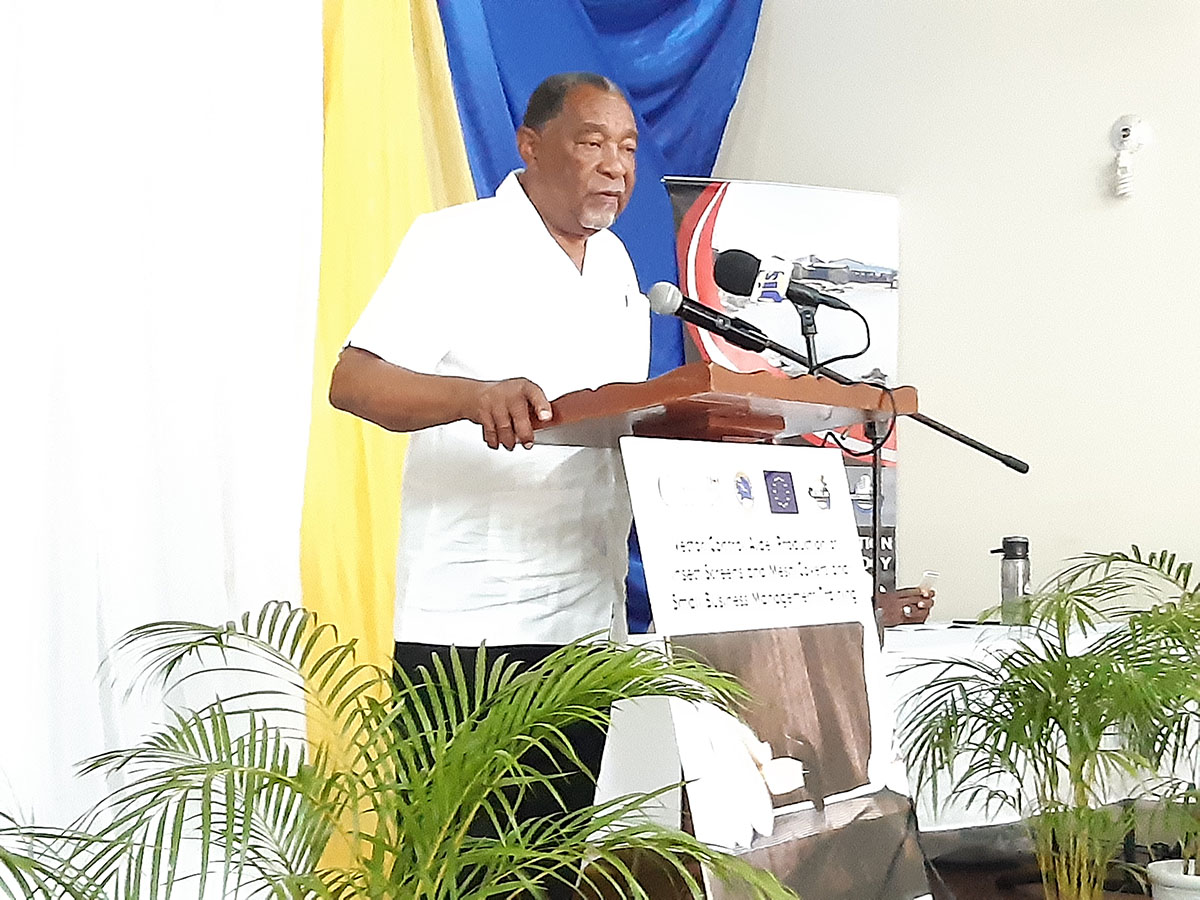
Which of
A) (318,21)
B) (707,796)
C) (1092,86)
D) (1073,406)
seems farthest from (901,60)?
(707,796)

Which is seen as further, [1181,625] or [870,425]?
[1181,625]

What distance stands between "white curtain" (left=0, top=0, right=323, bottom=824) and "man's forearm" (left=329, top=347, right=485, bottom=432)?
0.86m

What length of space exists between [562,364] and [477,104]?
176cm

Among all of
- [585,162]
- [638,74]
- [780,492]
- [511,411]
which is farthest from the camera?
[638,74]

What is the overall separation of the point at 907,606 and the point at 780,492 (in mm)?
1397

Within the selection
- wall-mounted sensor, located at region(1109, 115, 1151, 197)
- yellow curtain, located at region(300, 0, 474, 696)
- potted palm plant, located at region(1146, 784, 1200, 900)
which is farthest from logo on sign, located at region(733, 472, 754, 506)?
wall-mounted sensor, located at region(1109, 115, 1151, 197)

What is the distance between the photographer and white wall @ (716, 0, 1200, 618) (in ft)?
11.7

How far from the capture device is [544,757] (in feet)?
5.73

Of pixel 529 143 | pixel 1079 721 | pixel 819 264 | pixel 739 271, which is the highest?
pixel 819 264

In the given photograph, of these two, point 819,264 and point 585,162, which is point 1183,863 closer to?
point 585,162

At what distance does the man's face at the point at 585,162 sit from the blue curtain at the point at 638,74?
156 cm

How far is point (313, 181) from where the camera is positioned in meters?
2.89

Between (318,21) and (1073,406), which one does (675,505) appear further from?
(1073,406)

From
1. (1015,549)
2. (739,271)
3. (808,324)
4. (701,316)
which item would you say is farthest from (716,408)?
(1015,549)
